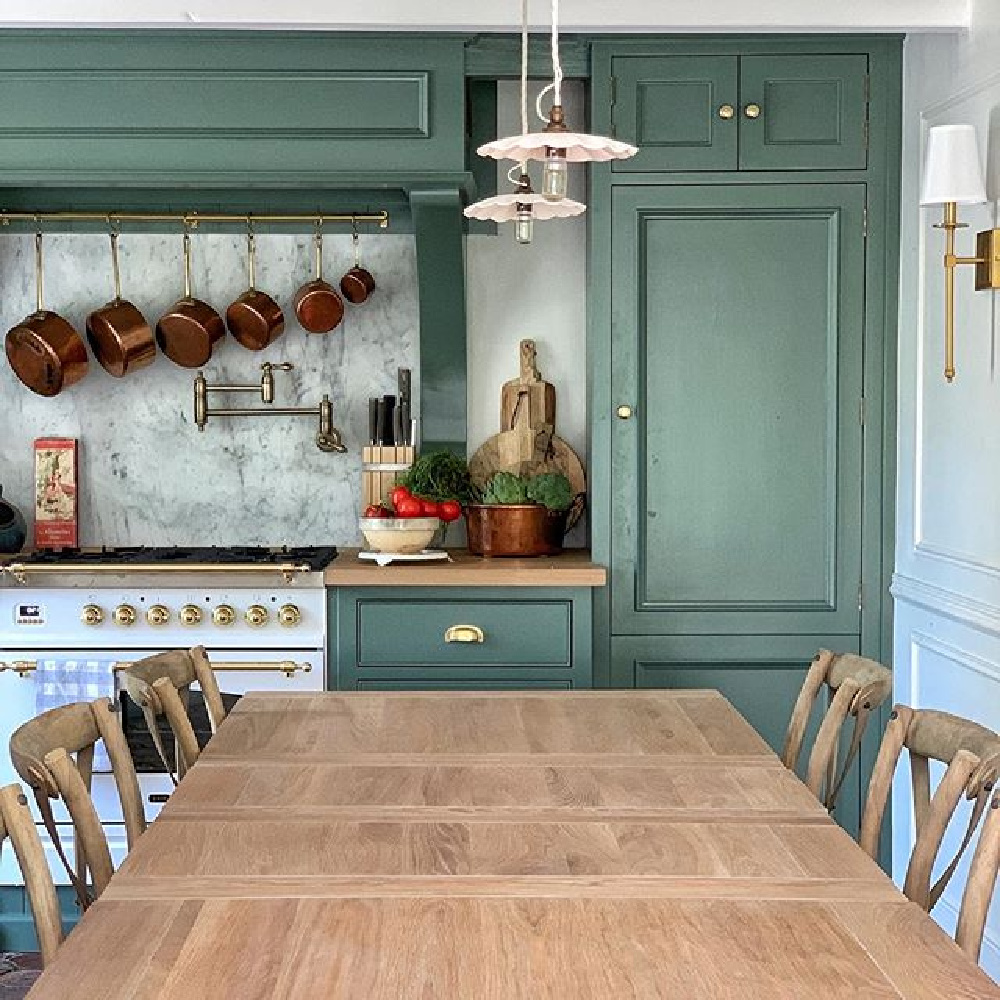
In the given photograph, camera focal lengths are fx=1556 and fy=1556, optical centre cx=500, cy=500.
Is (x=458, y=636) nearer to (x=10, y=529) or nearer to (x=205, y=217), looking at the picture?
(x=10, y=529)

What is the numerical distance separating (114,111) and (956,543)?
2372 mm

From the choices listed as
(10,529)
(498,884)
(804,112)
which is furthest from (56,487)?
(498,884)

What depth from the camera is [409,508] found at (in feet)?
13.9

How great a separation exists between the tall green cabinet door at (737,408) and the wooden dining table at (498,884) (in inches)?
58.0

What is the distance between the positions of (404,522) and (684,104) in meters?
1.33

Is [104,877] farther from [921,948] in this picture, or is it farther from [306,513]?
[306,513]

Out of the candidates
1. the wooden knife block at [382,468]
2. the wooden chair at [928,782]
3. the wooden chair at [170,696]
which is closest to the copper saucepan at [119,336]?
the wooden knife block at [382,468]

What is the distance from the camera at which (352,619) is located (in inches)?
159

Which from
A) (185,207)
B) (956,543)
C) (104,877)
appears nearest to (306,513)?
(185,207)

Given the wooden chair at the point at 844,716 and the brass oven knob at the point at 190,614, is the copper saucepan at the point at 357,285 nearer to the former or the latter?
the brass oven knob at the point at 190,614

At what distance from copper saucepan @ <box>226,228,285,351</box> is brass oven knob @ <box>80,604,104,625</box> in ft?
3.16

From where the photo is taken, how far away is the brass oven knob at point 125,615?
3.96 m

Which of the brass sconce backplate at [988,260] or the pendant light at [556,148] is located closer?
the pendant light at [556,148]

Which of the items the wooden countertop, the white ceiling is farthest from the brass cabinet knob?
the white ceiling
